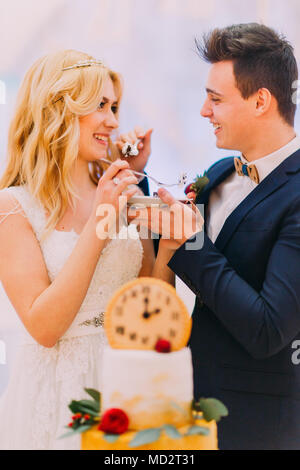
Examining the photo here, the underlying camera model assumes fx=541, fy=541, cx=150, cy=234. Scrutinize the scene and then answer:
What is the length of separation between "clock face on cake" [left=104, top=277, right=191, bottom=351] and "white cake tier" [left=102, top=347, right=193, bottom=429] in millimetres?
26

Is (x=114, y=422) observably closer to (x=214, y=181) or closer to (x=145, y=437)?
(x=145, y=437)

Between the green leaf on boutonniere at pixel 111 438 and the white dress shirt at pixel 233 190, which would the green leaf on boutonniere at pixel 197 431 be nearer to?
the green leaf on boutonniere at pixel 111 438

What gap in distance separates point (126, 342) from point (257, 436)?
79 centimetres

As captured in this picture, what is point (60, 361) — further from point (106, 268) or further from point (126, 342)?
point (126, 342)

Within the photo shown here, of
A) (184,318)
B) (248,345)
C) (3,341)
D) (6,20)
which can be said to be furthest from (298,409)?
(6,20)

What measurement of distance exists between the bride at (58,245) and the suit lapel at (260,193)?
27 centimetres

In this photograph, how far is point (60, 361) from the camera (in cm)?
184

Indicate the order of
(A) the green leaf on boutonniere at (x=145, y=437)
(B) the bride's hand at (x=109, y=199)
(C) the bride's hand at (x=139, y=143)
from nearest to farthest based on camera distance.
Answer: (A) the green leaf on boutonniere at (x=145, y=437), (B) the bride's hand at (x=109, y=199), (C) the bride's hand at (x=139, y=143)

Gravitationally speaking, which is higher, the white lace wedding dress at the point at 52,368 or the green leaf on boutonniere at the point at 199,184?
the green leaf on boutonniere at the point at 199,184

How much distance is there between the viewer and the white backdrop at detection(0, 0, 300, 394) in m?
2.78

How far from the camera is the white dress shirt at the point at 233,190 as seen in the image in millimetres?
1823

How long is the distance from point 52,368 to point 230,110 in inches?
42.5

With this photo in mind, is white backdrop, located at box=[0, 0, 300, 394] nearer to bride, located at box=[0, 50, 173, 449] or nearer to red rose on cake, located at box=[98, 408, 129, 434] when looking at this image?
bride, located at box=[0, 50, 173, 449]

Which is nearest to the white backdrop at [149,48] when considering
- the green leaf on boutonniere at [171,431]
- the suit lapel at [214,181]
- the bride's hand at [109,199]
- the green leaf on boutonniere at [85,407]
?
the suit lapel at [214,181]
